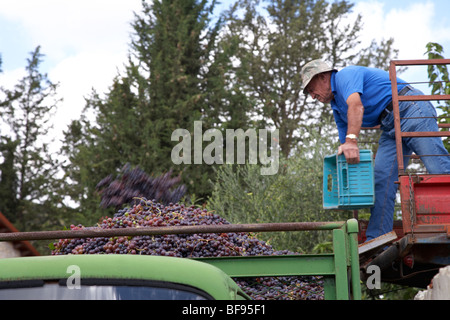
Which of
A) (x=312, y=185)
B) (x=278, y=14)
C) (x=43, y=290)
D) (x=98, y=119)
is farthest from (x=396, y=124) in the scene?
(x=278, y=14)

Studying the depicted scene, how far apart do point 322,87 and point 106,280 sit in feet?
11.7

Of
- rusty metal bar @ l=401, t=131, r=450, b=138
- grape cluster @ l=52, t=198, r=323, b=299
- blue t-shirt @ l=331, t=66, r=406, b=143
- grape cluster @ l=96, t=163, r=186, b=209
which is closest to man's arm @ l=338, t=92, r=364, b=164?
blue t-shirt @ l=331, t=66, r=406, b=143

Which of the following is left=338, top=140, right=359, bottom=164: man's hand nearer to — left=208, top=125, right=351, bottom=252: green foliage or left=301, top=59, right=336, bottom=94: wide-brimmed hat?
left=301, top=59, right=336, bottom=94: wide-brimmed hat

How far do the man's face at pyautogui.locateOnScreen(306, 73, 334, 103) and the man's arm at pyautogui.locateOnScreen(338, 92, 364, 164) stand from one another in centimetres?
42

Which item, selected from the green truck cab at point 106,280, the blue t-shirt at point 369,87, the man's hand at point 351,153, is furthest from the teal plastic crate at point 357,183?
the green truck cab at point 106,280

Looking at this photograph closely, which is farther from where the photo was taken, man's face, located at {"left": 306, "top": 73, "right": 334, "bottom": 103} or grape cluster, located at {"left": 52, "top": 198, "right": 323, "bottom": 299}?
man's face, located at {"left": 306, "top": 73, "right": 334, "bottom": 103}

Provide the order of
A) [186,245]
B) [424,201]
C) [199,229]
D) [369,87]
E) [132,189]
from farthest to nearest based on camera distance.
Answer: [369,87] < [132,189] < [424,201] < [186,245] < [199,229]

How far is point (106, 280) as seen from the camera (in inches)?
74.5

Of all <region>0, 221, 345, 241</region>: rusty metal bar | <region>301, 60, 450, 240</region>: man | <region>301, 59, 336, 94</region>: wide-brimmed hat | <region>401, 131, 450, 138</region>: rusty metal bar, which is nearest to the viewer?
→ <region>0, 221, 345, 241</region>: rusty metal bar

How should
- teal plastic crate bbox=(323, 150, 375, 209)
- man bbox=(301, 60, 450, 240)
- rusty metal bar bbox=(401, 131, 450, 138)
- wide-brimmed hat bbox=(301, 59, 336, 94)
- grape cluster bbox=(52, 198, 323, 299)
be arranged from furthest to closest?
wide-brimmed hat bbox=(301, 59, 336, 94) < man bbox=(301, 60, 450, 240) < teal plastic crate bbox=(323, 150, 375, 209) < rusty metal bar bbox=(401, 131, 450, 138) < grape cluster bbox=(52, 198, 323, 299)

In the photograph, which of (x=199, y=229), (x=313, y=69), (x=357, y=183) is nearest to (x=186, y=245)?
(x=199, y=229)

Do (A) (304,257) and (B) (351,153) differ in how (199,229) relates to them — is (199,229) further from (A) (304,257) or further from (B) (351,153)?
(B) (351,153)

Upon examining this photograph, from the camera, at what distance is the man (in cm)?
462
